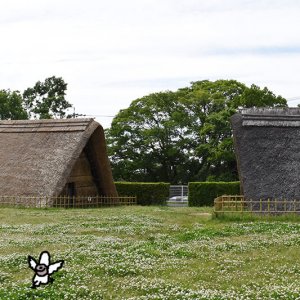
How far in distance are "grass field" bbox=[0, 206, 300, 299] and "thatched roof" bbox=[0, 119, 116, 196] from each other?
9.88 m

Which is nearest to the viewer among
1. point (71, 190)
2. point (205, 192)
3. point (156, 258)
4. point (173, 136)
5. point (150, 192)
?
point (156, 258)

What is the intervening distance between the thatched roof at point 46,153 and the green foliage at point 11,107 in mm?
30304

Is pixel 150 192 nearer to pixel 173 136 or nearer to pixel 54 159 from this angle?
pixel 54 159

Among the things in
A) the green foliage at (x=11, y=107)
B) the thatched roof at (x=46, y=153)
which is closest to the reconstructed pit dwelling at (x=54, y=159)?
the thatched roof at (x=46, y=153)

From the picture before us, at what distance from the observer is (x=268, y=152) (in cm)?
2812

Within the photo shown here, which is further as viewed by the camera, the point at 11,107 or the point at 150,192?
the point at 11,107

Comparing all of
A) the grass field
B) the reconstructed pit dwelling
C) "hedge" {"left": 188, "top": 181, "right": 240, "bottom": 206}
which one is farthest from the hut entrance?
the grass field

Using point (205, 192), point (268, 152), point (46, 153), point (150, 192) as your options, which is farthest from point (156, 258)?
point (150, 192)

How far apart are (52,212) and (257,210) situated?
11538 mm

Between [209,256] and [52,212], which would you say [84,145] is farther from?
[209,256]

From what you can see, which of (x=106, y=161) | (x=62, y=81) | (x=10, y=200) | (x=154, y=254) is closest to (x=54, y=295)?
(x=154, y=254)

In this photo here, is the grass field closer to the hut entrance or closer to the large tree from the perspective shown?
the hut entrance

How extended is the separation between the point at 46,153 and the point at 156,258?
22.3m

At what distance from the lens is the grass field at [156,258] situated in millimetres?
11523
